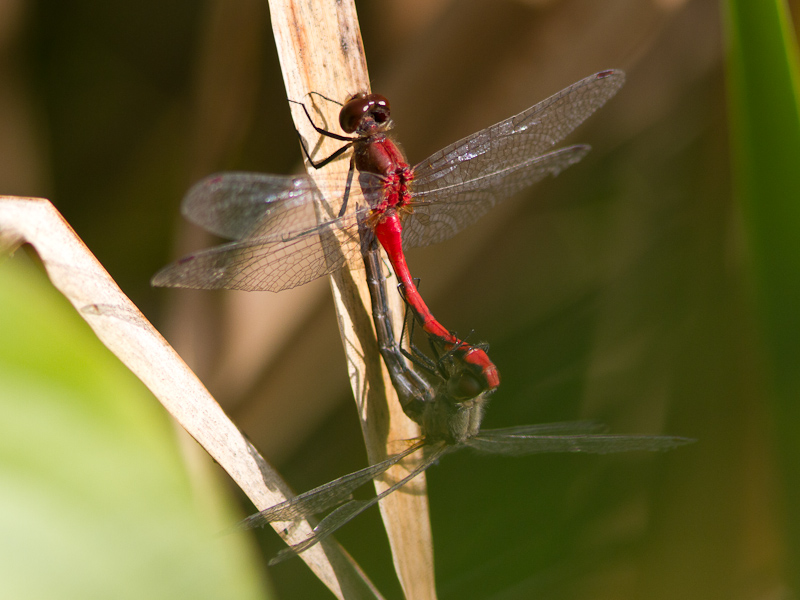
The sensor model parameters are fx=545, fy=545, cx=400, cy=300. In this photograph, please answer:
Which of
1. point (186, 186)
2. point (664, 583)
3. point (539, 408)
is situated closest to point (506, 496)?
point (539, 408)

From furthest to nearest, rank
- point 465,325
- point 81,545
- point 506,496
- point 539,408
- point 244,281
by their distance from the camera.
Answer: point 465,325 → point 539,408 → point 506,496 → point 244,281 → point 81,545

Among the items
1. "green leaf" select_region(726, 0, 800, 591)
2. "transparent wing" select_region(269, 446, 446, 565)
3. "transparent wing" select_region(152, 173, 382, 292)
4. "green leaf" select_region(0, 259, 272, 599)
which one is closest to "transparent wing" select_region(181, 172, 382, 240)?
"transparent wing" select_region(152, 173, 382, 292)

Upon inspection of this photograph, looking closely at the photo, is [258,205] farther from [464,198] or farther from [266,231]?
[464,198]

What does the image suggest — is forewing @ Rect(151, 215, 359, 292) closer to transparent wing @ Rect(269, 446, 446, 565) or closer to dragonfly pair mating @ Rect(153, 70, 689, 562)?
dragonfly pair mating @ Rect(153, 70, 689, 562)

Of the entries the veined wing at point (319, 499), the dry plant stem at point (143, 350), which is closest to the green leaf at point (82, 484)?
the dry plant stem at point (143, 350)

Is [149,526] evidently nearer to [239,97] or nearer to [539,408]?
[539,408]
